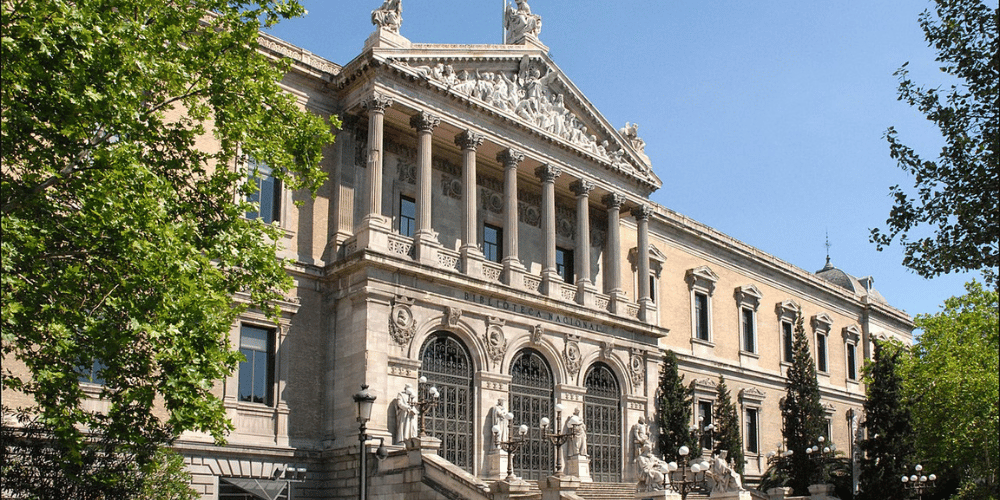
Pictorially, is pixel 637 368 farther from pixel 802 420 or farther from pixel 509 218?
pixel 802 420

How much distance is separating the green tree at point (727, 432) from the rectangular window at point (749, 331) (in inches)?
271

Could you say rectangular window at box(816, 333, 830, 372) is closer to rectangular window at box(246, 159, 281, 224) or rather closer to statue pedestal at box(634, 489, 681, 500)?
statue pedestal at box(634, 489, 681, 500)

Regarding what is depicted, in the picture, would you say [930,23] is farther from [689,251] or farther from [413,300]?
[689,251]

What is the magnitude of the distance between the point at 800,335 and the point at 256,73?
2781cm

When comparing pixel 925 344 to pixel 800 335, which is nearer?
pixel 800 335

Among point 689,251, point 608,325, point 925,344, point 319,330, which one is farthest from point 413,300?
point 925,344

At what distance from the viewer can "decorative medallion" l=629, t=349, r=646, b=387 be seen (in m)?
32.3

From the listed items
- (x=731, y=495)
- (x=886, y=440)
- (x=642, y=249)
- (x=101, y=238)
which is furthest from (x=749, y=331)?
(x=101, y=238)

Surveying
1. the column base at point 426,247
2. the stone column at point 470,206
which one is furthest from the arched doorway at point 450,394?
the stone column at point 470,206

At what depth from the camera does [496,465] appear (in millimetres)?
26656

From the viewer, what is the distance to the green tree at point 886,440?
114ft

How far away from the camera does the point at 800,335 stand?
39969mm

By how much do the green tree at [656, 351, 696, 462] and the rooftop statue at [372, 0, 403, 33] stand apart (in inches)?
564

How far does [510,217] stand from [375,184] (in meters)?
4.81
